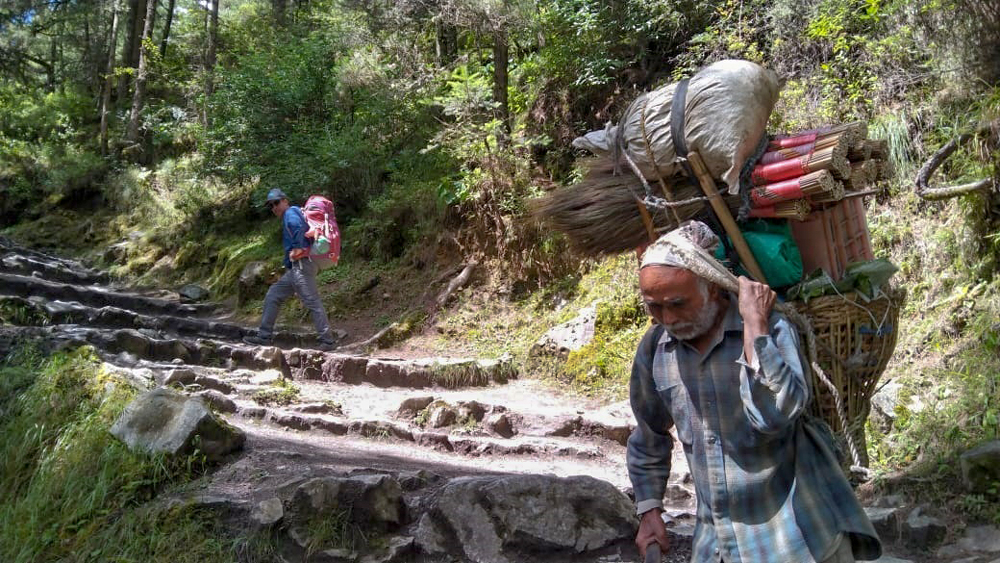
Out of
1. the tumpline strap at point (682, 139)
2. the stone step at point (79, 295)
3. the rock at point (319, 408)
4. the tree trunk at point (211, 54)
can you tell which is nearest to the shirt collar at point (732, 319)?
the tumpline strap at point (682, 139)

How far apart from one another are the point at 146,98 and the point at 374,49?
583 inches

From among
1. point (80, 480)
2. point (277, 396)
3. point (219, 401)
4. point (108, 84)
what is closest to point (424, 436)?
point (277, 396)

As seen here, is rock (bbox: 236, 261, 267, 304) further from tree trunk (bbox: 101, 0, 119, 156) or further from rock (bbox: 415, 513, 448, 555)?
tree trunk (bbox: 101, 0, 119, 156)

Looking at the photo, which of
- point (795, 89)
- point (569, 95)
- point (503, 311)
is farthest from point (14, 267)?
point (795, 89)

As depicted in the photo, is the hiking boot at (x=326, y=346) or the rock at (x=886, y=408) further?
the hiking boot at (x=326, y=346)

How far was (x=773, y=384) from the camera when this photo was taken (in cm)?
186

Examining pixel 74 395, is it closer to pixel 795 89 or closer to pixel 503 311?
pixel 503 311

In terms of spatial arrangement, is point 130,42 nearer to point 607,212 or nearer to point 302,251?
point 302,251

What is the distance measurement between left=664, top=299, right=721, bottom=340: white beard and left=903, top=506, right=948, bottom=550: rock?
9.07 ft

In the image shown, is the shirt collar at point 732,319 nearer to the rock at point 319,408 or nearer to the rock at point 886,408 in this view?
the rock at point 886,408

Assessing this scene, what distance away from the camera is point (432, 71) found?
14.0m

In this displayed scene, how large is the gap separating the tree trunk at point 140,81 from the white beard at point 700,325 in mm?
22468

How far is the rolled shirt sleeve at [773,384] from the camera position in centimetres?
185

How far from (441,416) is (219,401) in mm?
1919
